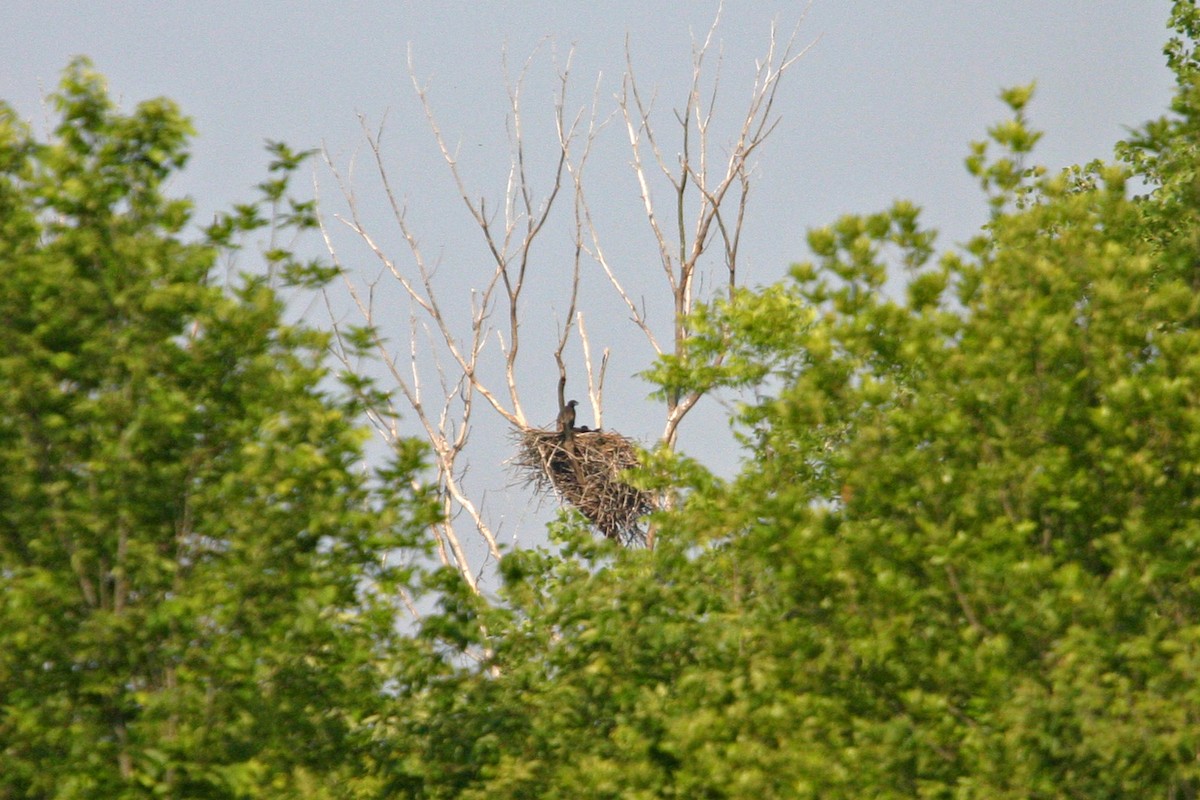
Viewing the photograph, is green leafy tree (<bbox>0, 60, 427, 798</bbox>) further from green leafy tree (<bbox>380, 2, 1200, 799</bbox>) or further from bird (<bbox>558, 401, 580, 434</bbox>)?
bird (<bbox>558, 401, 580, 434</bbox>)

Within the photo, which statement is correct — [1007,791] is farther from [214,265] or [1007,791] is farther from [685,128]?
[685,128]

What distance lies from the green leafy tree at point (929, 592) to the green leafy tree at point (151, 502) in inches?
58.7

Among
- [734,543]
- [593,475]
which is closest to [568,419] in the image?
[593,475]

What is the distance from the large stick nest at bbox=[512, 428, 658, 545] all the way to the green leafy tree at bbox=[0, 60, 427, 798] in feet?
46.2

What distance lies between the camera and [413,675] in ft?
35.7

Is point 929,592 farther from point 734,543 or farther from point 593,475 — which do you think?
point 593,475

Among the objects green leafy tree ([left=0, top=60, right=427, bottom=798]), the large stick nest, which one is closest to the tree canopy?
green leafy tree ([left=0, top=60, right=427, bottom=798])

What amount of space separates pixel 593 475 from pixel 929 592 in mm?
15044

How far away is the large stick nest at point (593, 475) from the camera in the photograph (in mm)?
24016

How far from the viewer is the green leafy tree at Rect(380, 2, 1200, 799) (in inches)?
343

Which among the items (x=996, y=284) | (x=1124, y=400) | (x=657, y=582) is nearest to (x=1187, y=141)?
(x=996, y=284)

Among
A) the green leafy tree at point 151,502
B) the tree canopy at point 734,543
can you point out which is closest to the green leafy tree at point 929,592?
the tree canopy at point 734,543

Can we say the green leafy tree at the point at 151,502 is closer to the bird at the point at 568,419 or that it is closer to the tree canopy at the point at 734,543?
the tree canopy at the point at 734,543

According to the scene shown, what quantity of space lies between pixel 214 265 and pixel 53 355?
1.31 meters
